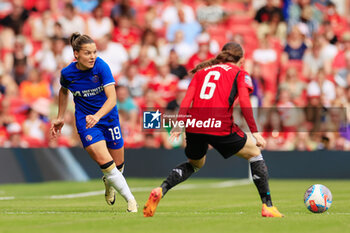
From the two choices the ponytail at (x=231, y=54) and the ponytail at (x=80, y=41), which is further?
the ponytail at (x=80, y=41)

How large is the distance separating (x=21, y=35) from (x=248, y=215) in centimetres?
1553

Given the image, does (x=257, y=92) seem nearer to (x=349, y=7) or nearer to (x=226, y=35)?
(x=226, y=35)

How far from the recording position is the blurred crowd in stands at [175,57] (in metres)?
20.3

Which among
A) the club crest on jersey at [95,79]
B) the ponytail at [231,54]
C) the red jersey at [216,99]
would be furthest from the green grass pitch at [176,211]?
the ponytail at [231,54]

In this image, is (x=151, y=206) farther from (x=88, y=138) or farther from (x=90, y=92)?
(x=90, y=92)

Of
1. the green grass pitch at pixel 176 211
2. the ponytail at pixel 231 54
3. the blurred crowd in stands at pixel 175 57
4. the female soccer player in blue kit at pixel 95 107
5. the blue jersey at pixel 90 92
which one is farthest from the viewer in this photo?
the blurred crowd in stands at pixel 175 57

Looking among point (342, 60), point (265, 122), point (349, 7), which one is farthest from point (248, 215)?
point (349, 7)

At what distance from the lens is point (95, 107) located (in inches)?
416

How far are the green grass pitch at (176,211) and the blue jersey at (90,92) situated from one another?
3.59 feet

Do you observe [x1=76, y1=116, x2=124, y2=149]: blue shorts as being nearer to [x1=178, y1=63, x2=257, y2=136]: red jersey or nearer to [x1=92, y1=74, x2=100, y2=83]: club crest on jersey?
[x1=92, y1=74, x2=100, y2=83]: club crest on jersey

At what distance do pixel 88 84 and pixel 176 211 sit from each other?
210 centimetres

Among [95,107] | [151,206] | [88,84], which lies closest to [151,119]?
[95,107]

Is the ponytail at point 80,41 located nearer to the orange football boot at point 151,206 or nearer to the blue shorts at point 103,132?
the blue shorts at point 103,132

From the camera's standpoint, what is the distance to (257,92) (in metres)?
20.9
